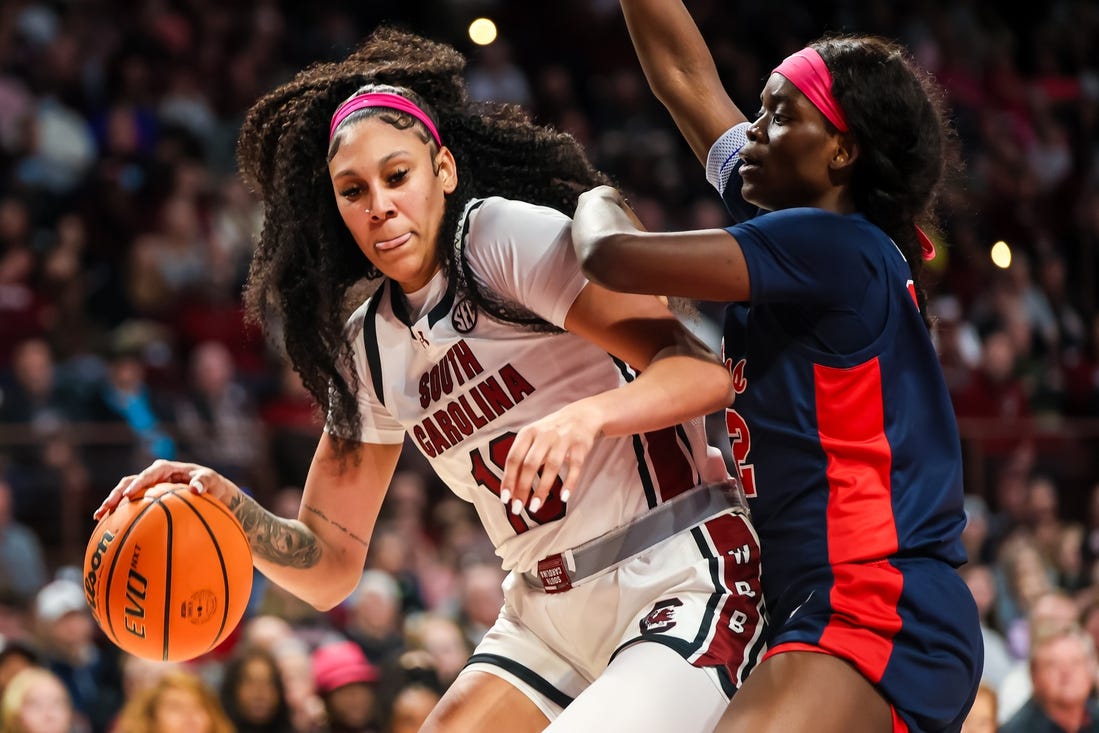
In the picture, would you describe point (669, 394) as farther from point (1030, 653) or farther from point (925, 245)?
point (1030, 653)

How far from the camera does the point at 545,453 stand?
8.86 ft

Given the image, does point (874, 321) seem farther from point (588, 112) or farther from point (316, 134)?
point (588, 112)

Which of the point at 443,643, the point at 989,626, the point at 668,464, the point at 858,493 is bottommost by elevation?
the point at 989,626

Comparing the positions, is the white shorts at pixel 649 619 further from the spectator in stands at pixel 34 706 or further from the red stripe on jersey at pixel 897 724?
the spectator in stands at pixel 34 706

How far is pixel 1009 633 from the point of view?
8773mm

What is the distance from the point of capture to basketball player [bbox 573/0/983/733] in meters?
2.85

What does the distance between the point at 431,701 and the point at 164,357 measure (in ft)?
12.9

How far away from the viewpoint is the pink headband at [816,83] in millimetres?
3049

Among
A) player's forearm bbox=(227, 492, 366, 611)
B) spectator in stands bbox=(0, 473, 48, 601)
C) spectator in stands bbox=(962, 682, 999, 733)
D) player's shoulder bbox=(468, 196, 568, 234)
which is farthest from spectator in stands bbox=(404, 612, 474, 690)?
player's shoulder bbox=(468, 196, 568, 234)

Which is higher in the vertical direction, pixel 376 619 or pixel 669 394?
pixel 669 394

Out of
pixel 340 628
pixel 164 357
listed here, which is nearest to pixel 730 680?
pixel 340 628

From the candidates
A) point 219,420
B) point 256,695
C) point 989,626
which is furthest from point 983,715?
point 219,420

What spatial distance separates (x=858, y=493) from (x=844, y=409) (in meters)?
0.17

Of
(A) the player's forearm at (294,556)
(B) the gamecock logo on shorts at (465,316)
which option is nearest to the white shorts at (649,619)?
(A) the player's forearm at (294,556)
